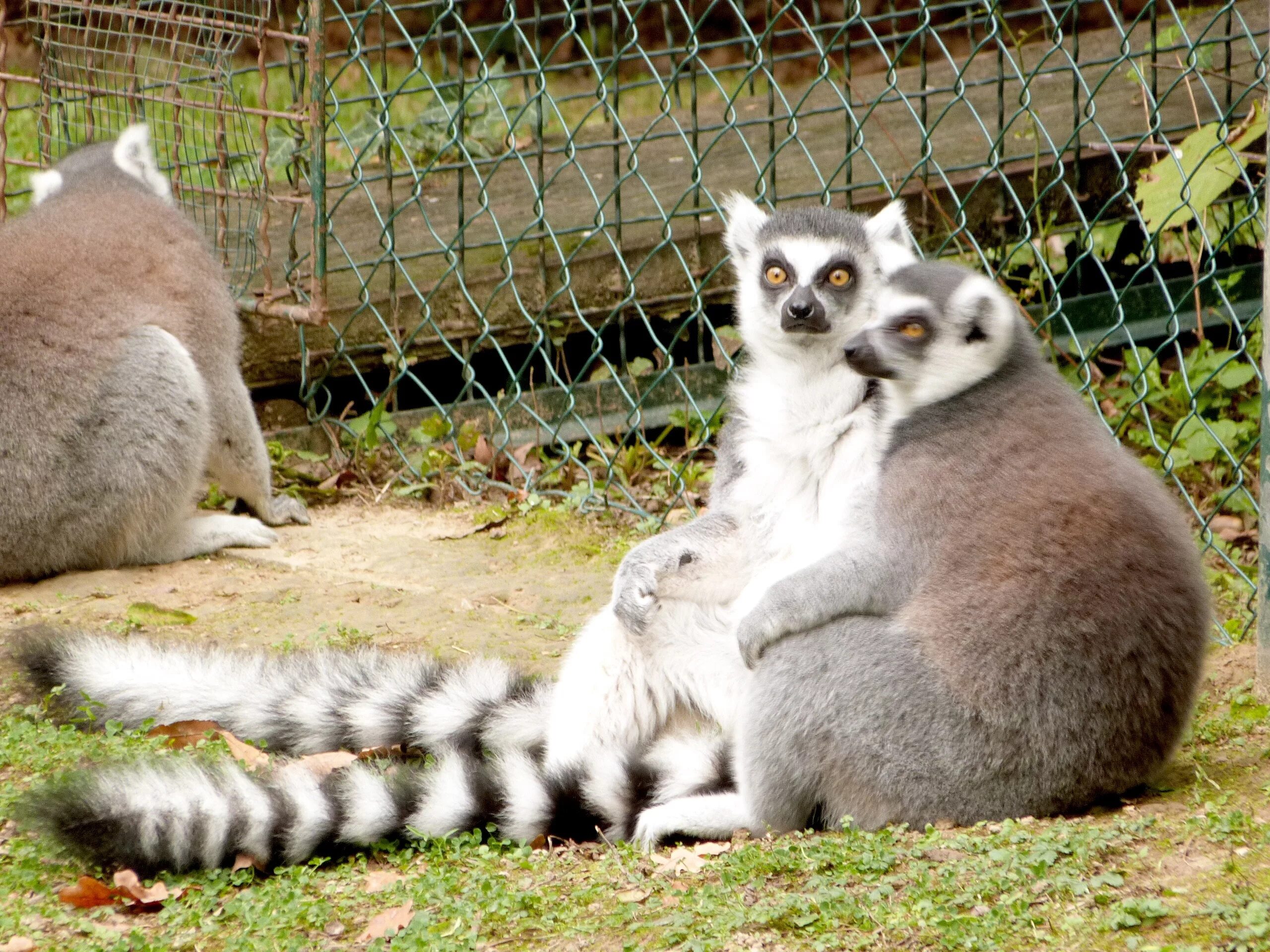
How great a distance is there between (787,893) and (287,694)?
1.51 meters

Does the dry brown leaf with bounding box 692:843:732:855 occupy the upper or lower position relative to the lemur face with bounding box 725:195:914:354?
lower

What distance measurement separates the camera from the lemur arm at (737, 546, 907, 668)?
2924mm

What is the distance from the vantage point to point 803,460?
134 inches

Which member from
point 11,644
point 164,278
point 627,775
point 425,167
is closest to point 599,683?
point 627,775

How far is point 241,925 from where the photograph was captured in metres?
2.58

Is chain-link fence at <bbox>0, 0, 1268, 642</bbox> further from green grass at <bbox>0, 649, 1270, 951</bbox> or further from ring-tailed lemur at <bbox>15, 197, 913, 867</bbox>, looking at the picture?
green grass at <bbox>0, 649, 1270, 951</bbox>

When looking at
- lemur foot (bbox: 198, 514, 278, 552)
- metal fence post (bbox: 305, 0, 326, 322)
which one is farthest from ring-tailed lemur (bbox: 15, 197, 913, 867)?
metal fence post (bbox: 305, 0, 326, 322)

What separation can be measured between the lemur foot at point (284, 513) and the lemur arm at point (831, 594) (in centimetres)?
300

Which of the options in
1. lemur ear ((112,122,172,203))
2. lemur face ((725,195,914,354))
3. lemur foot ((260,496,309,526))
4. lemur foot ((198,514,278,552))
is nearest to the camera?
lemur face ((725,195,914,354))

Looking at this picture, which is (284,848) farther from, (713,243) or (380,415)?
(713,243)

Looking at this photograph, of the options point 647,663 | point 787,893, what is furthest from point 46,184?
point 787,893

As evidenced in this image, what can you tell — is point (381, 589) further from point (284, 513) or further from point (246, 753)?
point (246, 753)

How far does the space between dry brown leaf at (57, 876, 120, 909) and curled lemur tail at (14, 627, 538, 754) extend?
0.81 m

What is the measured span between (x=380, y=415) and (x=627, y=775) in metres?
3.10
